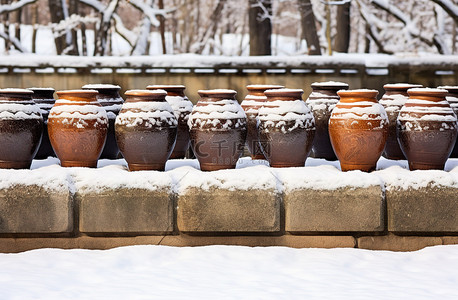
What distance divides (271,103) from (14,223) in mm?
1639

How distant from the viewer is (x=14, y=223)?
3.50 metres

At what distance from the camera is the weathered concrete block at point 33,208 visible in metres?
3.49

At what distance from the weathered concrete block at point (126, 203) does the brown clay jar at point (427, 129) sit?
1451 mm

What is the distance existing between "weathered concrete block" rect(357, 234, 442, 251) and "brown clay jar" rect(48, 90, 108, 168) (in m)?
1.66

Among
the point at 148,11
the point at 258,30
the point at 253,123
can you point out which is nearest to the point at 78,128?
the point at 253,123

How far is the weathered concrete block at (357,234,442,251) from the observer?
3.59m

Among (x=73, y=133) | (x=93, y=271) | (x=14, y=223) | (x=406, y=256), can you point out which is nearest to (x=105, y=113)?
(x=73, y=133)

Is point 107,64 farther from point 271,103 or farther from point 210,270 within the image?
point 210,270

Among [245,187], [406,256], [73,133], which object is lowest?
[406,256]

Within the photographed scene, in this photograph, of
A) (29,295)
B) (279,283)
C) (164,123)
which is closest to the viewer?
(29,295)

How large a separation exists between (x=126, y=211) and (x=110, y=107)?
3.16ft

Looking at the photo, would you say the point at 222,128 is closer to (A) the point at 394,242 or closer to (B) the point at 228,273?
(B) the point at 228,273

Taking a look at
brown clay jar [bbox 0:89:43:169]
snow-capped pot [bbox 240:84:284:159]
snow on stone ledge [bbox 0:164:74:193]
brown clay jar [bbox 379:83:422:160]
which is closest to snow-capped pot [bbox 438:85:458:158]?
→ brown clay jar [bbox 379:83:422:160]

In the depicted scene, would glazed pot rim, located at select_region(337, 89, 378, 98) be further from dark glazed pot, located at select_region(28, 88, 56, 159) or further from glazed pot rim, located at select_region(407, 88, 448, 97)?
dark glazed pot, located at select_region(28, 88, 56, 159)
